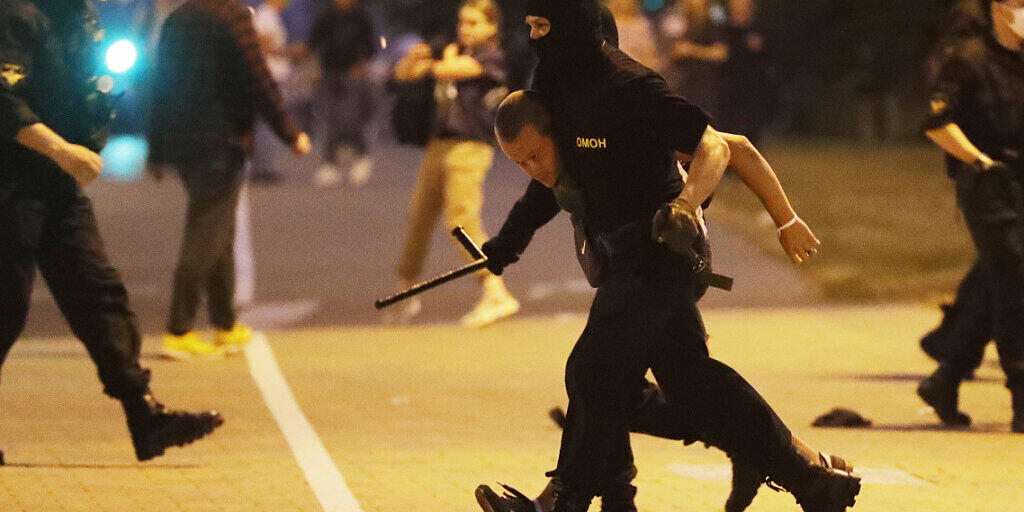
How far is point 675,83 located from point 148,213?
18.6 ft

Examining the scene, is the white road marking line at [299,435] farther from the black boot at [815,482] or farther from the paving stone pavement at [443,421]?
the black boot at [815,482]

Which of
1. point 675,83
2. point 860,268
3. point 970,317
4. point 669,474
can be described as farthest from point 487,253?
point 675,83

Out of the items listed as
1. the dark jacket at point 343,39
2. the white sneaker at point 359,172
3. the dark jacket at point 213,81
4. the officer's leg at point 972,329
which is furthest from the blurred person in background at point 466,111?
the white sneaker at point 359,172

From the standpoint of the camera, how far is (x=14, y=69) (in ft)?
25.9

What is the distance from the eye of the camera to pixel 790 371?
11.3 meters

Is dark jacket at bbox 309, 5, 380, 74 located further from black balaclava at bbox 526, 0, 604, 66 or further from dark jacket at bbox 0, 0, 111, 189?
black balaclava at bbox 526, 0, 604, 66

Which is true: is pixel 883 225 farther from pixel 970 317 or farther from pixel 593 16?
pixel 593 16

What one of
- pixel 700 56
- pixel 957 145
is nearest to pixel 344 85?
pixel 700 56

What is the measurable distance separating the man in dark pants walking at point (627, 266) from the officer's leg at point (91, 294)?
211cm

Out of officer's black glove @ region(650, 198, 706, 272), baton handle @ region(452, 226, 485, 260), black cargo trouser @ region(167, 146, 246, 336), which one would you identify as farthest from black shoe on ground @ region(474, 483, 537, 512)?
black cargo trouser @ region(167, 146, 246, 336)

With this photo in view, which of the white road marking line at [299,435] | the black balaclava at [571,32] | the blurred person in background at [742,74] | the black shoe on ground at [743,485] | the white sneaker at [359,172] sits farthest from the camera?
the white sneaker at [359,172]

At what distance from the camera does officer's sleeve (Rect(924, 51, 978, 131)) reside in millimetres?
9188

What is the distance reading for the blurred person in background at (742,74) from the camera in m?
22.6

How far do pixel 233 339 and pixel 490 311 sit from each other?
1.70 m
